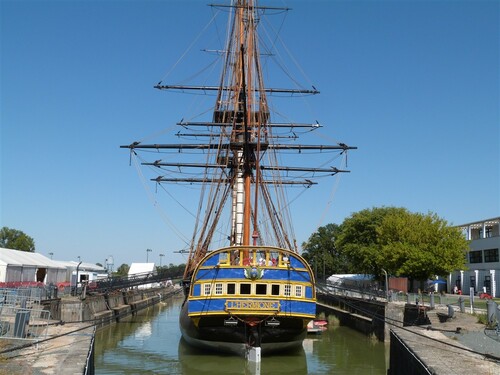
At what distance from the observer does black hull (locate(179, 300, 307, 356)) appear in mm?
22078

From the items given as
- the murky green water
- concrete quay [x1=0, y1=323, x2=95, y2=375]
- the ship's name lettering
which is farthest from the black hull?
concrete quay [x1=0, y1=323, x2=95, y2=375]

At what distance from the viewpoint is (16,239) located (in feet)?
310

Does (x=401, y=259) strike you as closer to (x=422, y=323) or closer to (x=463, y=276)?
(x=463, y=276)

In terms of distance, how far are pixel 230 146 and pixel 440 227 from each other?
26551 millimetres

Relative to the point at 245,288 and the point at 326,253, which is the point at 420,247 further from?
the point at 326,253

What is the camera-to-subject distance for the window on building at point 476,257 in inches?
2268

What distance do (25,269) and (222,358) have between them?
2477 centimetres

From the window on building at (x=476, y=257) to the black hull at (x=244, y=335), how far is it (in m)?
40.4

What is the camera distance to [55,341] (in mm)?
16969

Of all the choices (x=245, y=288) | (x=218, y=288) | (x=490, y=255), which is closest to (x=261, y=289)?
(x=245, y=288)

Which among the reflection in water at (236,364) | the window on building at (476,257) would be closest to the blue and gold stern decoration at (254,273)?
the reflection in water at (236,364)

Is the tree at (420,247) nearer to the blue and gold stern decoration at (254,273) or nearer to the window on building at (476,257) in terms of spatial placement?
the window on building at (476,257)

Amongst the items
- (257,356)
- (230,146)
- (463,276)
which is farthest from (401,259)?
(257,356)

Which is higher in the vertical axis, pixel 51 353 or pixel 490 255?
pixel 490 255
